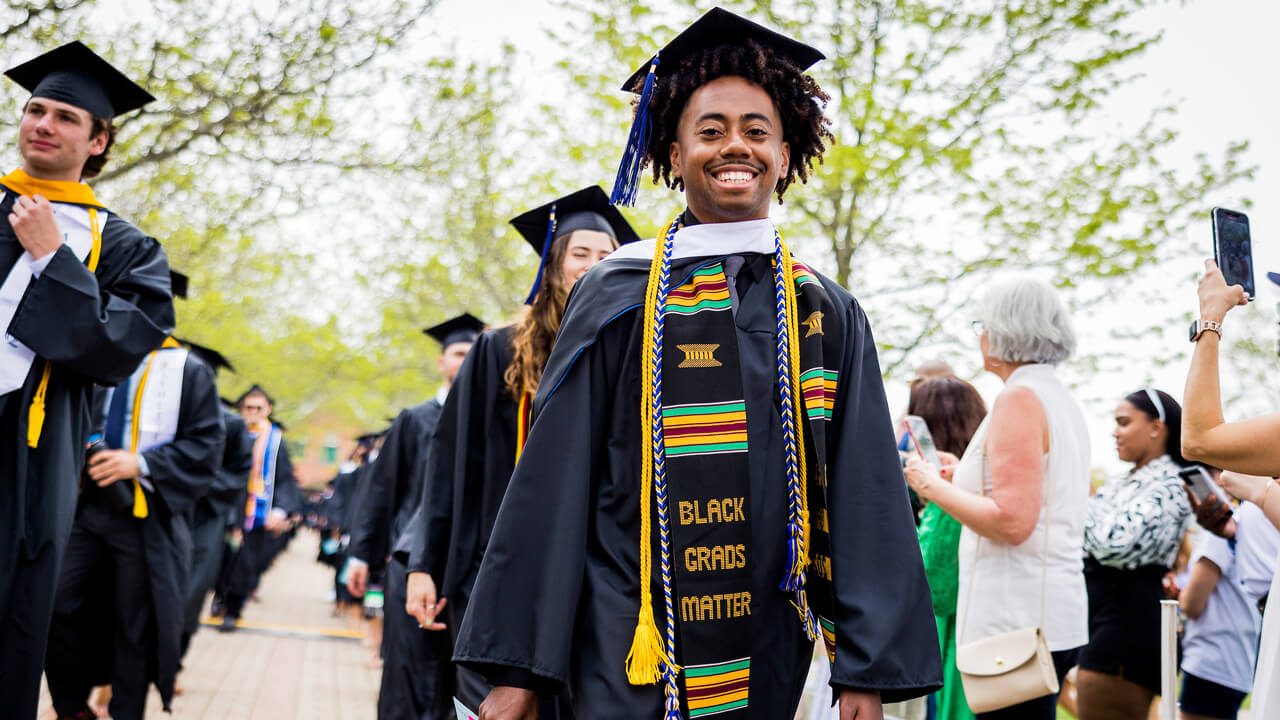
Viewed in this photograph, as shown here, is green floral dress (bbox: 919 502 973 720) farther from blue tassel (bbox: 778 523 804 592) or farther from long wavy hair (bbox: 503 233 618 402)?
blue tassel (bbox: 778 523 804 592)

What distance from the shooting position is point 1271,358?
25.7 metres

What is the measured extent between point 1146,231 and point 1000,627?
7.34 meters

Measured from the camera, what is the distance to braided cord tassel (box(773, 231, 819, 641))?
2.14 meters

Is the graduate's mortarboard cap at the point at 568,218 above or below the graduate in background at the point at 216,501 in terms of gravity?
above

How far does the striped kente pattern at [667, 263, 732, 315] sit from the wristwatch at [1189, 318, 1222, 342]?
3.95 feet

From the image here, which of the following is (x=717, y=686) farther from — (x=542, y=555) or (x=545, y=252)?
(x=545, y=252)

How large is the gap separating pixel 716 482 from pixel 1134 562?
3.35 meters

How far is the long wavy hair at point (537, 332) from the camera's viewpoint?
3819 millimetres

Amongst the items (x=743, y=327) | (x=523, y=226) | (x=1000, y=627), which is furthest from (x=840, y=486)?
(x=523, y=226)

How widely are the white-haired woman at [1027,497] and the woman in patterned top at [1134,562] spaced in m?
1.20

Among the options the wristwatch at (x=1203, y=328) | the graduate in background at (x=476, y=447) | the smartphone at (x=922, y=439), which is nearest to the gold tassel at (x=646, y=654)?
the wristwatch at (x=1203, y=328)

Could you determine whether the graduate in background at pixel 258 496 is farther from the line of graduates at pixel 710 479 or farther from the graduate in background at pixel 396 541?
the line of graduates at pixel 710 479

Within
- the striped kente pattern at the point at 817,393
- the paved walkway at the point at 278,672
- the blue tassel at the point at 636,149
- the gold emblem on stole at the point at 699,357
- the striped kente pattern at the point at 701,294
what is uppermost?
the blue tassel at the point at 636,149

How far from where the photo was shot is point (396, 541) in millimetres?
6043
